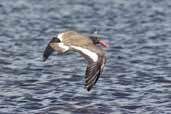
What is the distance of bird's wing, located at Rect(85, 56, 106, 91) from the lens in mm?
11570

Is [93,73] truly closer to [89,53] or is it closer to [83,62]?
[89,53]

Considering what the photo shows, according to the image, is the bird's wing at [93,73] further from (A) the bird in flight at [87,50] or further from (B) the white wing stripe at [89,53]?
(B) the white wing stripe at [89,53]

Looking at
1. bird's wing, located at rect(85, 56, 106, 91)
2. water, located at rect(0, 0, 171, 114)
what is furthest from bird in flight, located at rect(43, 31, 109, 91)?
water, located at rect(0, 0, 171, 114)

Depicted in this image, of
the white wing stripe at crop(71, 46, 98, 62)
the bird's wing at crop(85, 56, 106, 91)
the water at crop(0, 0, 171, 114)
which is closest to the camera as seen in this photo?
the bird's wing at crop(85, 56, 106, 91)

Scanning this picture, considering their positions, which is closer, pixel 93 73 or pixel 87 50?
pixel 93 73

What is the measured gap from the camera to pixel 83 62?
57.2ft

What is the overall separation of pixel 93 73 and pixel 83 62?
5818mm

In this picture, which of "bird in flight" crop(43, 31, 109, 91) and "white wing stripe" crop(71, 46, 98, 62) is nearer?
"bird in flight" crop(43, 31, 109, 91)

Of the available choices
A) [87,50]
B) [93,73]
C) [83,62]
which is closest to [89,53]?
[87,50]

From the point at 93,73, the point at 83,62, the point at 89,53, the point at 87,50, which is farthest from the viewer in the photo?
the point at 83,62

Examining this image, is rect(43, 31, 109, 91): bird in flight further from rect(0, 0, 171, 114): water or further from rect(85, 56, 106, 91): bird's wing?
rect(0, 0, 171, 114): water

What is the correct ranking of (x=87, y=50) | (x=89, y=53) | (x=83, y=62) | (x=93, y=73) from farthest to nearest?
(x=83, y=62), (x=87, y=50), (x=89, y=53), (x=93, y=73)

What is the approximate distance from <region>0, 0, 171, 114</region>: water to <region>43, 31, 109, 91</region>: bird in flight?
3.87 feet

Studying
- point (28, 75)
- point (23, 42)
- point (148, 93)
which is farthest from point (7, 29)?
point (148, 93)
